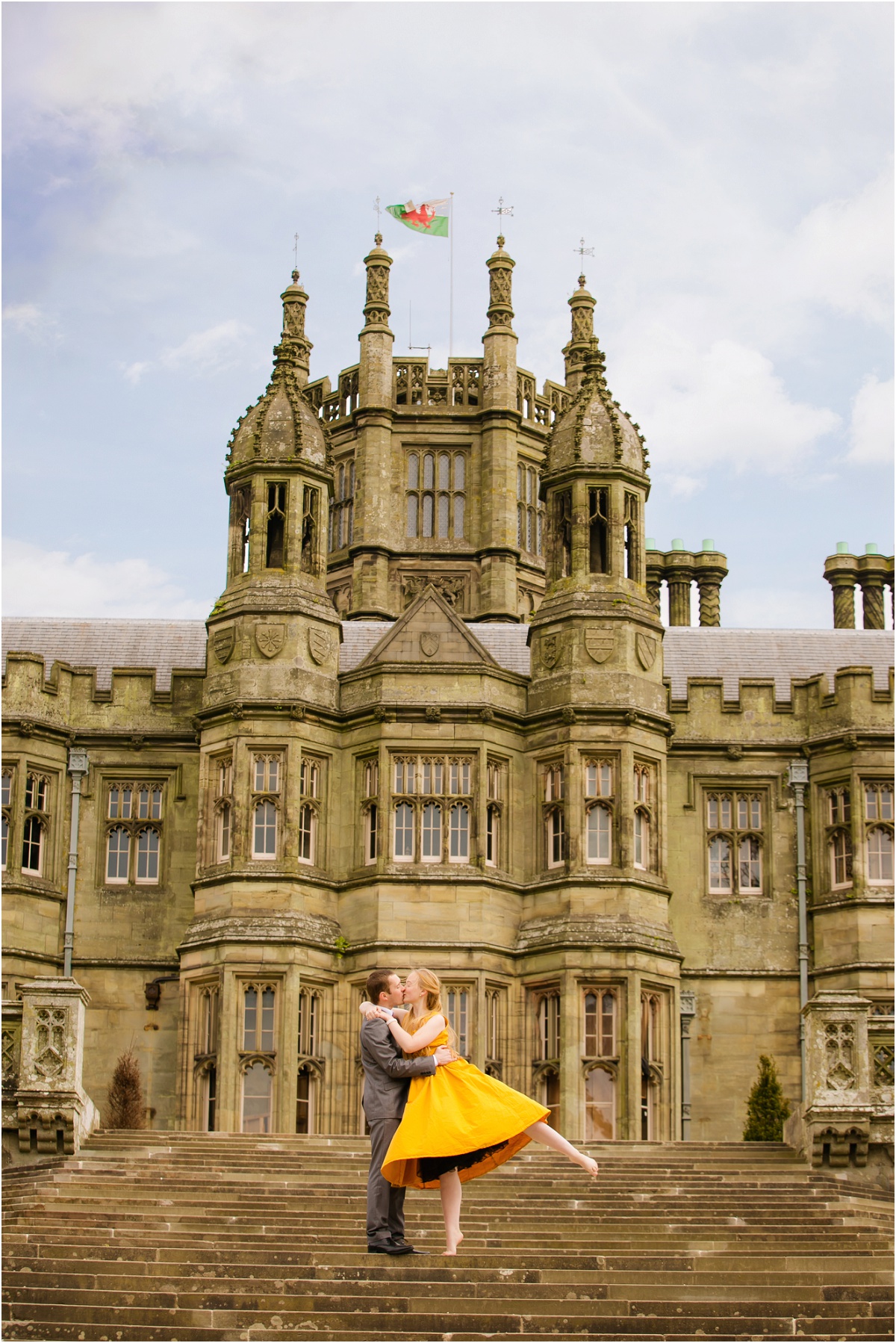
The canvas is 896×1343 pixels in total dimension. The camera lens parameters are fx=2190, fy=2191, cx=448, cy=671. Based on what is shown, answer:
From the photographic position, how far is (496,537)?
4591 centimetres

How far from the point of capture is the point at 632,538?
33.6 m

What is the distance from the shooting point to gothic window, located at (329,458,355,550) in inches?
1843

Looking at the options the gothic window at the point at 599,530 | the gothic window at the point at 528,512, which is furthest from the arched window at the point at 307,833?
the gothic window at the point at 528,512

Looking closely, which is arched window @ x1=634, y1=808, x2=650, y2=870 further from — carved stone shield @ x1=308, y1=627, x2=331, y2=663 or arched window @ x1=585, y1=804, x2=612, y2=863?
carved stone shield @ x1=308, y1=627, x2=331, y2=663

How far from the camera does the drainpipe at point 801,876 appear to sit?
3266 centimetres

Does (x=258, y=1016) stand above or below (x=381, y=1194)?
above

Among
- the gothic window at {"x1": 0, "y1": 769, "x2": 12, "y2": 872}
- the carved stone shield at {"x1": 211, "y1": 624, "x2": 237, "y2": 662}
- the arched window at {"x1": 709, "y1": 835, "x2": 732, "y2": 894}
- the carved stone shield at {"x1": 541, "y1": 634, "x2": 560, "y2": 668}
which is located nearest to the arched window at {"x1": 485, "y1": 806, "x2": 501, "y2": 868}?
the carved stone shield at {"x1": 541, "y1": 634, "x2": 560, "y2": 668}

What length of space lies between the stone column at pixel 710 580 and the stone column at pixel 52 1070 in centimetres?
2453

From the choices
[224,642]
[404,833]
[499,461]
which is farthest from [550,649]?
[499,461]

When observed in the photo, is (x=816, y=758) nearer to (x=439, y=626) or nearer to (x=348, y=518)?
(x=439, y=626)

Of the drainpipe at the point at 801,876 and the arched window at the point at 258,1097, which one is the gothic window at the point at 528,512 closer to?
the drainpipe at the point at 801,876

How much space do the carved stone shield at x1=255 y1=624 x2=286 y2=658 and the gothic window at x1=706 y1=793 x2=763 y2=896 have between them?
7050 mm

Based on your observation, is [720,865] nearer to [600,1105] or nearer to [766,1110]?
[766,1110]

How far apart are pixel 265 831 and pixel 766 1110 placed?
8.08m
